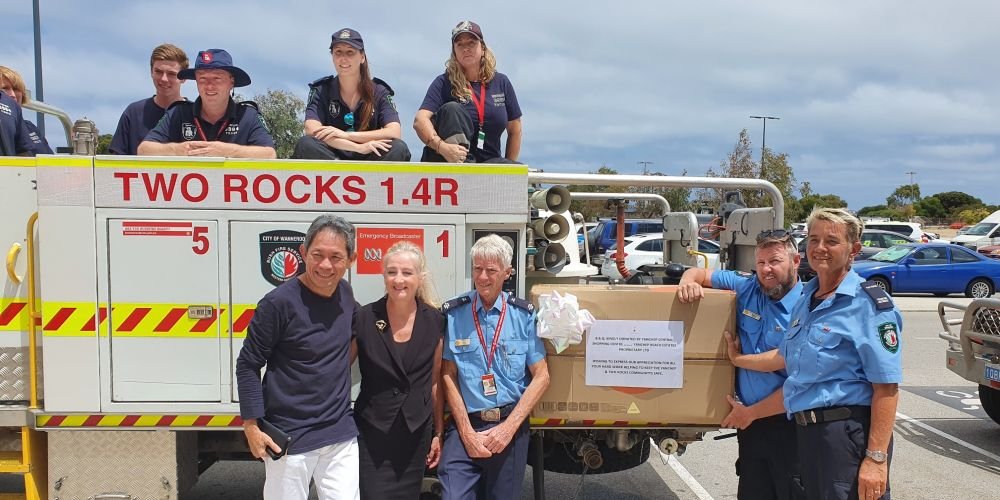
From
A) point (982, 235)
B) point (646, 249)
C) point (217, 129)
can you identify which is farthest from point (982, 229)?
point (217, 129)

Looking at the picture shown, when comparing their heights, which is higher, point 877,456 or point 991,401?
point 877,456

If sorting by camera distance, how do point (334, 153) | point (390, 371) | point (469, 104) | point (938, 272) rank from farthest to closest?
point (938, 272) → point (469, 104) → point (334, 153) → point (390, 371)

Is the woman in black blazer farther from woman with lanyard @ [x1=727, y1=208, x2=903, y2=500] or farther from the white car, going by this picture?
the white car

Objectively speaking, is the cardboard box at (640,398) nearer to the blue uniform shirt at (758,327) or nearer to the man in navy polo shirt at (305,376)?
the blue uniform shirt at (758,327)

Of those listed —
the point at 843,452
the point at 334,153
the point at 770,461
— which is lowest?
the point at 770,461

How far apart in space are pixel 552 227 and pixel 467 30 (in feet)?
4.27

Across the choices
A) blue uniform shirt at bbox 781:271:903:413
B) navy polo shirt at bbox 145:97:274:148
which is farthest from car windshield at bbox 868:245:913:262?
navy polo shirt at bbox 145:97:274:148

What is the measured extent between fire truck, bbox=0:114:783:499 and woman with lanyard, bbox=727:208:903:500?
1.02 meters

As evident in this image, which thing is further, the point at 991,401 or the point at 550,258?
the point at 991,401

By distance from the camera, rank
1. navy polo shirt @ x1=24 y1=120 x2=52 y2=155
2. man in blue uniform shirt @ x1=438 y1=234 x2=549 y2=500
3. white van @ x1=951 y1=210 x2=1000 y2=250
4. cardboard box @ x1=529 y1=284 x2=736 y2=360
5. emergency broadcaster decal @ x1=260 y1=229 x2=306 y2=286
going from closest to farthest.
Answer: man in blue uniform shirt @ x1=438 y1=234 x2=549 y2=500 → emergency broadcaster decal @ x1=260 y1=229 x2=306 y2=286 → cardboard box @ x1=529 y1=284 x2=736 y2=360 → navy polo shirt @ x1=24 y1=120 x2=52 y2=155 → white van @ x1=951 y1=210 x2=1000 y2=250

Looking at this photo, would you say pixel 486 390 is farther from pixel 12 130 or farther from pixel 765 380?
pixel 12 130

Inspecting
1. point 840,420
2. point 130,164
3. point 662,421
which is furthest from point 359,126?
point 840,420

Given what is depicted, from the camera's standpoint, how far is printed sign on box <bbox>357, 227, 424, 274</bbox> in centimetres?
346

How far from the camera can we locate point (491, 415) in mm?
3182
